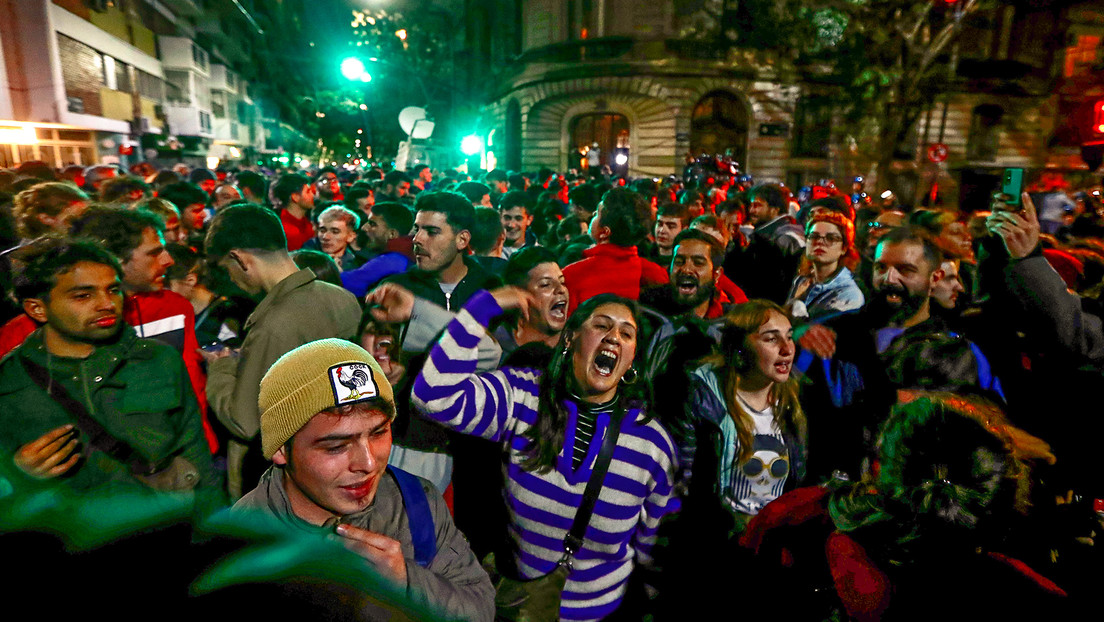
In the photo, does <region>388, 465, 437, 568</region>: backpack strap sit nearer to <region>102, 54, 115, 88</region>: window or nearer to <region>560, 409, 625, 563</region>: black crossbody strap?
<region>560, 409, 625, 563</region>: black crossbody strap

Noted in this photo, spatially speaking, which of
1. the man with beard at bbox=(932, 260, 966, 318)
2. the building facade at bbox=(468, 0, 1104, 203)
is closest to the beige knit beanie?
the man with beard at bbox=(932, 260, 966, 318)

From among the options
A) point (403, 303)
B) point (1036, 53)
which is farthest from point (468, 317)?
point (1036, 53)

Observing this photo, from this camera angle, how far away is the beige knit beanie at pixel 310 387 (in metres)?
1.57

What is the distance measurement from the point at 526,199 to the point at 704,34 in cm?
1994

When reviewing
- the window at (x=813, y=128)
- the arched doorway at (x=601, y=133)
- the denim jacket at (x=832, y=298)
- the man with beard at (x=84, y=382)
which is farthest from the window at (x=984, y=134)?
the man with beard at (x=84, y=382)

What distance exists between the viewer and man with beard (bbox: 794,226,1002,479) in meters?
2.81

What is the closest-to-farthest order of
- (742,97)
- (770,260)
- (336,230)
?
(336,230)
(770,260)
(742,97)

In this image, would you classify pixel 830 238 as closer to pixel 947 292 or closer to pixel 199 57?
pixel 947 292

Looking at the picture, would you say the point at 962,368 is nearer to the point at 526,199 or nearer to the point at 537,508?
the point at 537,508

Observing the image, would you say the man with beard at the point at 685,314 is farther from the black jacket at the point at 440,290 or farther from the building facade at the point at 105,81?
the building facade at the point at 105,81

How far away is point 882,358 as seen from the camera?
3.00 meters

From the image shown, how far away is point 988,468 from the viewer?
5.39ft

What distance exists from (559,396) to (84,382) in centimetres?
183

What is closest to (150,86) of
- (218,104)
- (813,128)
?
(218,104)
